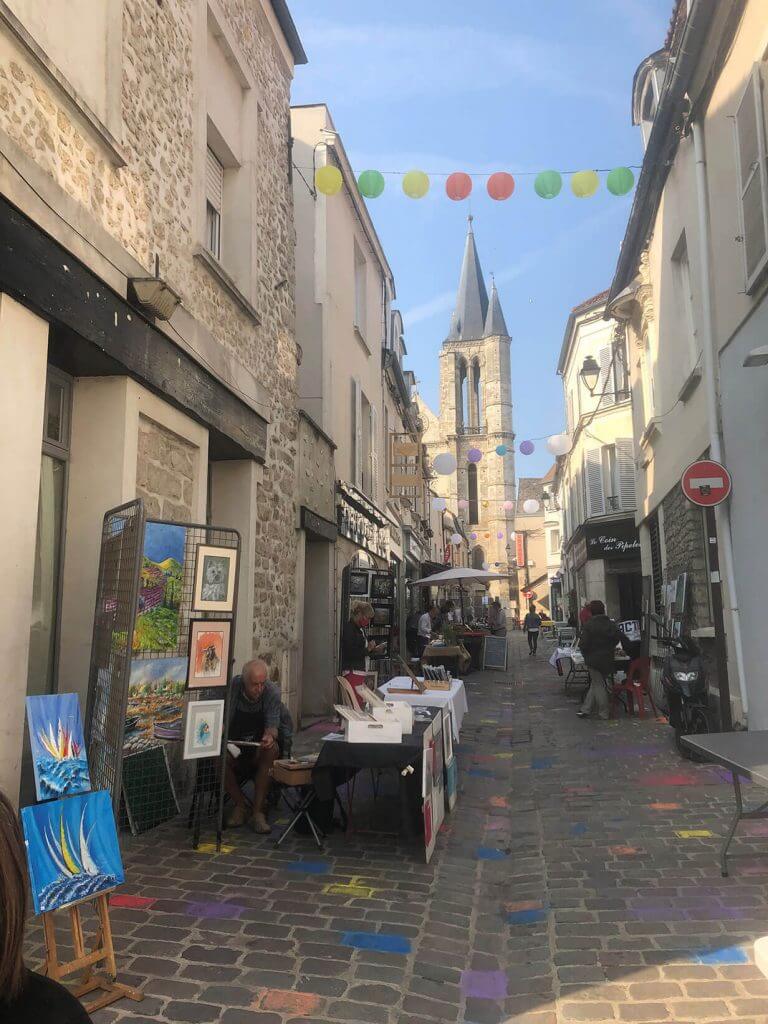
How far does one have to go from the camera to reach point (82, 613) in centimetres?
501

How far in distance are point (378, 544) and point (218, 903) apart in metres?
12.0

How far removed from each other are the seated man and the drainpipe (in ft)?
15.2

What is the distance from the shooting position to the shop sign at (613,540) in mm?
23719

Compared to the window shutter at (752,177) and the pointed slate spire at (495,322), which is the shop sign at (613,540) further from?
the pointed slate spire at (495,322)

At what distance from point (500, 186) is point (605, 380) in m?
15.9

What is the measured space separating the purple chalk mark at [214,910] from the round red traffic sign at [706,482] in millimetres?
5526

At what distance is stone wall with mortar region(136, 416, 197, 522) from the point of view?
5.55 metres

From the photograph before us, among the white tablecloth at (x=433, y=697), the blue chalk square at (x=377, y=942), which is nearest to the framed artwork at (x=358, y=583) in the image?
the white tablecloth at (x=433, y=697)

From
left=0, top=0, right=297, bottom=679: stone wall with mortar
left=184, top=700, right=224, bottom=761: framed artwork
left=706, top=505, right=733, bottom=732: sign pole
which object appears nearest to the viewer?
left=0, top=0, right=297, bottom=679: stone wall with mortar

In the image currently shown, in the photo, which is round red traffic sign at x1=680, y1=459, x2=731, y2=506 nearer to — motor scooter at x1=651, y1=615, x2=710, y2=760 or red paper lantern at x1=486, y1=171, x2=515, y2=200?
motor scooter at x1=651, y1=615, x2=710, y2=760

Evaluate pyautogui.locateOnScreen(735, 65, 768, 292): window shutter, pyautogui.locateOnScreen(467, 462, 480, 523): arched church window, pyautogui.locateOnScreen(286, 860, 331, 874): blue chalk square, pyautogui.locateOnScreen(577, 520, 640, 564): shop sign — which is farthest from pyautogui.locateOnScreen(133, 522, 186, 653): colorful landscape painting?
pyautogui.locateOnScreen(467, 462, 480, 523): arched church window

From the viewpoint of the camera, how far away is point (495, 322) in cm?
5762

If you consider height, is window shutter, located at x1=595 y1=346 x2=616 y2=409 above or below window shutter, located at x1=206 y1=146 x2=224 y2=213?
above

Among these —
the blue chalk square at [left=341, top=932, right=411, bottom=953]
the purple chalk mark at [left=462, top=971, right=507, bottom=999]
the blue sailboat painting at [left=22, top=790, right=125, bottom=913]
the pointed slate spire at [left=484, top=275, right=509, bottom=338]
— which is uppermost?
the pointed slate spire at [left=484, top=275, right=509, bottom=338]
